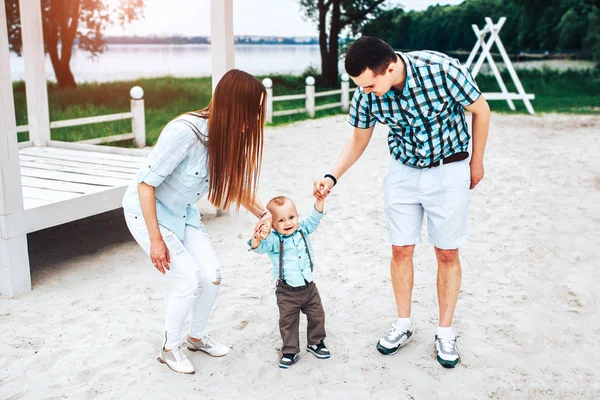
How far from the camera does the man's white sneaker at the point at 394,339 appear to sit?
3.32 m

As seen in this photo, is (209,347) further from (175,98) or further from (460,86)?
(175,98)

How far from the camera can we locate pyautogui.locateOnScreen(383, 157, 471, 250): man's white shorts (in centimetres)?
301

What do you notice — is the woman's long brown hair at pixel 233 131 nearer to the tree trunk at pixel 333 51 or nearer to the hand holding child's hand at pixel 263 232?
the hand holding child's hand at pixel 263 232

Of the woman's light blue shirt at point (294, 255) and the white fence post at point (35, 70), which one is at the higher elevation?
the white fence post at point (35, 70)

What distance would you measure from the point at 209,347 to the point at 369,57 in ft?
5.38

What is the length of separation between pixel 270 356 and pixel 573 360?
1.52m

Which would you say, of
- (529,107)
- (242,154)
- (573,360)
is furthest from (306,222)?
(529,107)

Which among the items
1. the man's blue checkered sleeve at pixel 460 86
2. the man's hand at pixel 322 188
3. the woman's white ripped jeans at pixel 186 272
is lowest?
the woman's white ripped jeans at pixel 186 272

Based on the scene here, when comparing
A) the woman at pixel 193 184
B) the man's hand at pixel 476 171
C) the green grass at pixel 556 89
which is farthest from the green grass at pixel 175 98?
the man's hand at pixel 476 171

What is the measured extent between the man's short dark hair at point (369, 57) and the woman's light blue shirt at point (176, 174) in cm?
67

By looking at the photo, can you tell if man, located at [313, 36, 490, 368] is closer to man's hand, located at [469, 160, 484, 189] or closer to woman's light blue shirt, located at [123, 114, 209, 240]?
man's hand, located at [469, 160, 484, 189]

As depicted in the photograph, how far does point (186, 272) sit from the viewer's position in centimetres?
291

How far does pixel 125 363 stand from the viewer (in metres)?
3.24

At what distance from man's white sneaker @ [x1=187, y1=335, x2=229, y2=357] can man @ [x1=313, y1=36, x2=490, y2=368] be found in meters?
0.80
